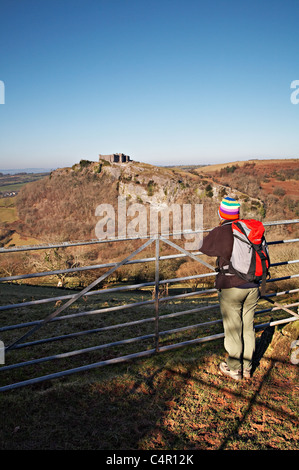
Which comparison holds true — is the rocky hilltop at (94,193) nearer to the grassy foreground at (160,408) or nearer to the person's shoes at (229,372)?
the person's shoes at (229,372)

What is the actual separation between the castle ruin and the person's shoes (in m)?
94.6

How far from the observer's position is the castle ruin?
94.9m

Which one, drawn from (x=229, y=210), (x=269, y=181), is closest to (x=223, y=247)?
(x=229, y=210)

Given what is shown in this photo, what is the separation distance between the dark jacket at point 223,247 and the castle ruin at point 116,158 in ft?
310

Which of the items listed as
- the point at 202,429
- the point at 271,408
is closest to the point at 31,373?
the point at 202,429

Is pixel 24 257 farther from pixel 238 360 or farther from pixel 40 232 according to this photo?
pixel 40 232

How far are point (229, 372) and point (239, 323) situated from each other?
646 millimetres

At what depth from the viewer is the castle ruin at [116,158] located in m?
94.9

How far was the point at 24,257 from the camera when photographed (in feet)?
87.5

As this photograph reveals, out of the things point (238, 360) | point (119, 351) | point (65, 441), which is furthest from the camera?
point (119, 351)

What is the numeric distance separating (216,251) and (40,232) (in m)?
69.5

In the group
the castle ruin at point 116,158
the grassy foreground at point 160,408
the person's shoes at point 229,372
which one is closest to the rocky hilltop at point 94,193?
the castle ruin at point 116,158
